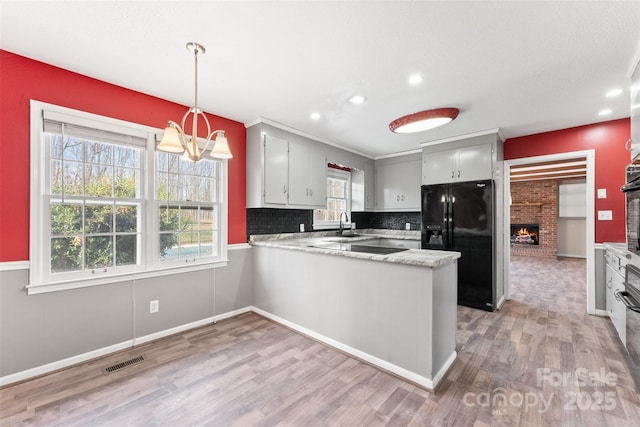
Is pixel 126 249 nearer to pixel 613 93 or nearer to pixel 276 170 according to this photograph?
pixel 276 170

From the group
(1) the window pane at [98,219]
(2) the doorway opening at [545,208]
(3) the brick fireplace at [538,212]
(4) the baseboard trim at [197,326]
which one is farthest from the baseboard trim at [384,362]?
(3) the brick fireplace at [538,212]

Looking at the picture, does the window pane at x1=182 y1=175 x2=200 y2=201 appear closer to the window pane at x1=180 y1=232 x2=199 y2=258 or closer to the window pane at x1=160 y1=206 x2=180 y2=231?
the window pane at x1=160 y1=206 x2=180 y2=231

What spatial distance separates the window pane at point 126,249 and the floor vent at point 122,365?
87 cm

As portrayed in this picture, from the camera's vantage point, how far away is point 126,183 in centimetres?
259

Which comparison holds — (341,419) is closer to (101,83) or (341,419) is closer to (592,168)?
(101,83)

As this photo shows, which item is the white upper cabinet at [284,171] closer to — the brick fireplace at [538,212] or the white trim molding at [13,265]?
the white trim molding at [13,265]

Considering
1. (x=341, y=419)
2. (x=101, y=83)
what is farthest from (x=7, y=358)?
(x=341, y=419)

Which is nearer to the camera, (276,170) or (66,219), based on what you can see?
(66,219)

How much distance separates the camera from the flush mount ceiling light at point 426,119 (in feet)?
9.05

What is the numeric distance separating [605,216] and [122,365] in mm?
5432

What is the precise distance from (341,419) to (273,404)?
1.54ft

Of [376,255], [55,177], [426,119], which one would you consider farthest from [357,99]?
[55,177]

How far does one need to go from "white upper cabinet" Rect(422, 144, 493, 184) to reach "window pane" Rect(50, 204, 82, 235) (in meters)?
4.24

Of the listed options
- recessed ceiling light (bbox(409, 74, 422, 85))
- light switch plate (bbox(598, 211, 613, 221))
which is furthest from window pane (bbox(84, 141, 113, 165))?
light switch plate (bbox(598, 211, 613, 221))
